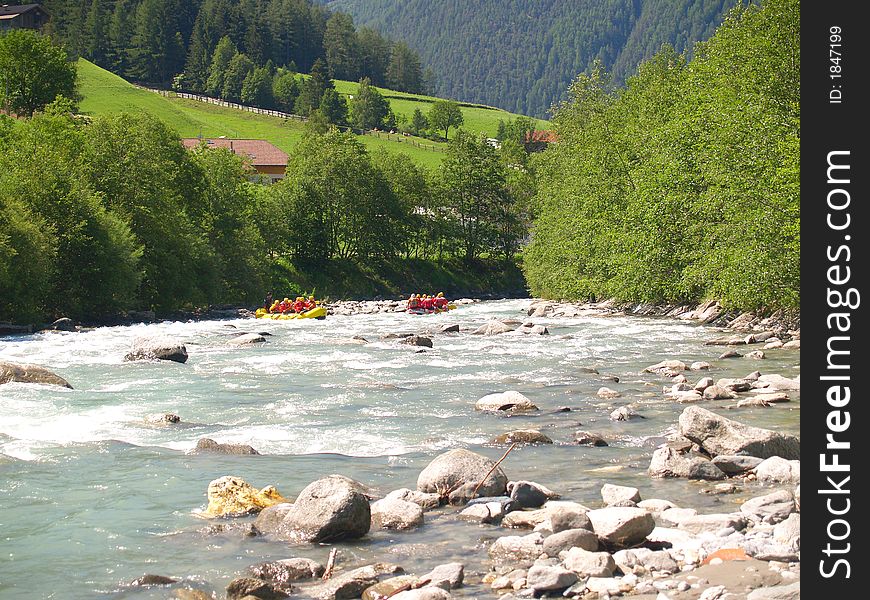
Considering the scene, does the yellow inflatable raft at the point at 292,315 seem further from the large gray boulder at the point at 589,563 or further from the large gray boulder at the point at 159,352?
the large gray boulder at the point at 589,563

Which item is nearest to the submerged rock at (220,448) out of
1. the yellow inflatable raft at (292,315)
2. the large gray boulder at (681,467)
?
the large gray boulder at (681,467)

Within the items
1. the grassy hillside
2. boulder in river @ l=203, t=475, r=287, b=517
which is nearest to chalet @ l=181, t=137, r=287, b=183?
the grassy hillside

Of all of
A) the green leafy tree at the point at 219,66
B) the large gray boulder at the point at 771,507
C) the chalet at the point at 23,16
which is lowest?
the large gray boulder at the point at 771,507

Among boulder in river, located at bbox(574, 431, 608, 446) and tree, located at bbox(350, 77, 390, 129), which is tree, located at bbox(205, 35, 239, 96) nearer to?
tree, located at bbox(350, 77, 390, 129)

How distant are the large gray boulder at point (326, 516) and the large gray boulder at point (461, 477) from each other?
1.48m

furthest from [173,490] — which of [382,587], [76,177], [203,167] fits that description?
[203,167]

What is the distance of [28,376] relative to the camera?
856 inches

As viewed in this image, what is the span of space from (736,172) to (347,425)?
2119 centimetres

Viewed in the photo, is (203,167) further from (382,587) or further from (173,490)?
(382,587)

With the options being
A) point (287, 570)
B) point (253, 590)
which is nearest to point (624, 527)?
point (287, 570)

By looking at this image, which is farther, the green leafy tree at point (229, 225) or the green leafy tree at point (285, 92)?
the green leafy tree at point (285, 92)

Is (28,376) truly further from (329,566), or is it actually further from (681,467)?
(681,467)

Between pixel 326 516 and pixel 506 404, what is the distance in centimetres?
835
